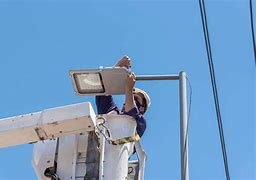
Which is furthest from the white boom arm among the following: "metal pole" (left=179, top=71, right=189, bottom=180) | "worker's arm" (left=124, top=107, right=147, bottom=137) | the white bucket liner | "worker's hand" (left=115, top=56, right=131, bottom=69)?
"worker's hand" (left=115, top=56, right=131, bottom=69)

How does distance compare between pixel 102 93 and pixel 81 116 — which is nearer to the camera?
pixel 81 116

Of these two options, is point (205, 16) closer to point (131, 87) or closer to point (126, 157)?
point (131, 87)

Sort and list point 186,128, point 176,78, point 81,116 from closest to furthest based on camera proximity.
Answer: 1. point 81,116
2. point 186,128
3. point 176,78

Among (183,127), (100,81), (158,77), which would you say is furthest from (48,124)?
(158,77)

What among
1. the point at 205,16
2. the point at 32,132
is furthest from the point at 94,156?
the point at 205,16

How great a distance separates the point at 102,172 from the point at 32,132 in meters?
0.72

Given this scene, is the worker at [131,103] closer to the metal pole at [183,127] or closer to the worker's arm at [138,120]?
the worker's arm at [138,120]

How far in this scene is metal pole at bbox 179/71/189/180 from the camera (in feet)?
17.7

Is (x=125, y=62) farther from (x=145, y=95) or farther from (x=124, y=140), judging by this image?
(x=124, y=140)

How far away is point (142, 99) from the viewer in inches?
264

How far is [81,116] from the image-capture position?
5230mm

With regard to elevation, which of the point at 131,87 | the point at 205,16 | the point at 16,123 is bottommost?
the point at 16,123

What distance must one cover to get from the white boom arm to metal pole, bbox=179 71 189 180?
0.85 m

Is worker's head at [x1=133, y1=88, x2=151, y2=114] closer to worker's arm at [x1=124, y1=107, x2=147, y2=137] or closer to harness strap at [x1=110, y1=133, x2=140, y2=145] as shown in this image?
worker's arm at [x1=124, y1=107, x2=147, y2=137]
